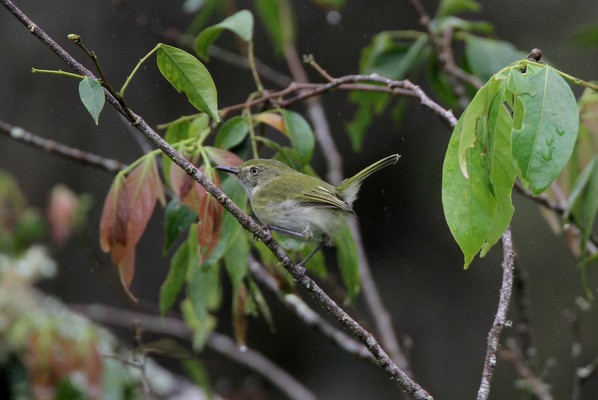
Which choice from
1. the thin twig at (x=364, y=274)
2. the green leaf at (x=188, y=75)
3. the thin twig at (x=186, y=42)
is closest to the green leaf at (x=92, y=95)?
the green leaf at (x=188, y=75)

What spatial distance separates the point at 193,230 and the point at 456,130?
108 cm

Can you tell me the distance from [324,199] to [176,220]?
23.1 inches

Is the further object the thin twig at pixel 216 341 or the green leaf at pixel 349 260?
the thin twig at pixel 216 341

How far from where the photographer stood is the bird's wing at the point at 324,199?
279cm

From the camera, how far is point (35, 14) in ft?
21.5

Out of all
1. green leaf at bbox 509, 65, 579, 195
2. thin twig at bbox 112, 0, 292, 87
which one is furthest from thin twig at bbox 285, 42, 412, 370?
green leaf at bbox 509, 65, 579, 195

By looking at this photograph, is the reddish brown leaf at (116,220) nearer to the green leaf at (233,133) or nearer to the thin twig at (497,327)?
the green leaf at (233,133)

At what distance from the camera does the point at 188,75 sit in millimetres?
1874

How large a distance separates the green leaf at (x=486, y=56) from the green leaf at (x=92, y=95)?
6.44 feet

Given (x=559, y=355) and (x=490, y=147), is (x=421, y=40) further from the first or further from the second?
(x=559, y=355)

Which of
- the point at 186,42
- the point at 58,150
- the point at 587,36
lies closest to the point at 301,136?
the point at 58,150

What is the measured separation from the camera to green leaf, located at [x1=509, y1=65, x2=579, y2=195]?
1.57 meters

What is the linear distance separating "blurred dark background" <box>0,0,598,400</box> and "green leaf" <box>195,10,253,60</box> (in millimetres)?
3679

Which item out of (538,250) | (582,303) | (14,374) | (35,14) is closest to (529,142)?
(582,303)
